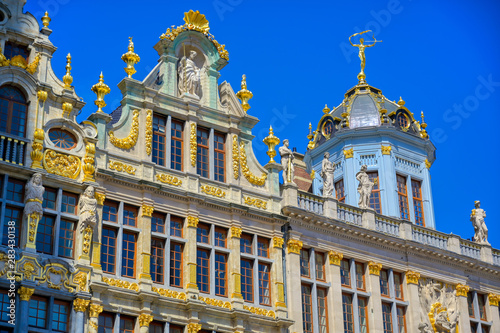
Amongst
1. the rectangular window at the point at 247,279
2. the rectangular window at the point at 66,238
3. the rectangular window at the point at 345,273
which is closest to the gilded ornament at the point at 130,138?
the rectangular window at the point at 66,238

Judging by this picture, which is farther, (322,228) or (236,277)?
(322,228)

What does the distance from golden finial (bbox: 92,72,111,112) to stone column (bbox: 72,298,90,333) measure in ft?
23.9

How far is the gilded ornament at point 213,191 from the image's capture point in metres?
33.7

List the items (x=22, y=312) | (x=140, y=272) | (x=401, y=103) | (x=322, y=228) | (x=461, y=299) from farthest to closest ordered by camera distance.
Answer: (x=401, y=103) < (x=461, y=299) < (x=322, y=228) < (x=140, y=272) < (x=22, y=312)

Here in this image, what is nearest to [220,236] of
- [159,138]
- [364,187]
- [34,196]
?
[159,138]

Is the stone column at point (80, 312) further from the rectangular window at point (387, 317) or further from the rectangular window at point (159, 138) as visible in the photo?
the rectangular window at point (387, 317)

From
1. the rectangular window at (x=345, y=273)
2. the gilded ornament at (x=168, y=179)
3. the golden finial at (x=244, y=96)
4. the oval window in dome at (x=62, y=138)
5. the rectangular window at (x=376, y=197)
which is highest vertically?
the golden finial at (x=244, y=96)

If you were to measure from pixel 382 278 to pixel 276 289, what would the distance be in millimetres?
5801

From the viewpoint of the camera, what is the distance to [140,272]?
3073 centimetres

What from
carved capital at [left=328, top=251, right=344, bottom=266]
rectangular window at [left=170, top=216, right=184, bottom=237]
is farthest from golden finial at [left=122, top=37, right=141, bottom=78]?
carved capital at [left=328, top=251, right=344, bottom=266]

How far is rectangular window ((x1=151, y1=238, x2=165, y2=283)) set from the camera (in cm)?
3131

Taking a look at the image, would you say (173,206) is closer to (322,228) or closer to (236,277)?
(236,277)

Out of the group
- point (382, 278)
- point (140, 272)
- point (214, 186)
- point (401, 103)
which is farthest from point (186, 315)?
point (401, 103)

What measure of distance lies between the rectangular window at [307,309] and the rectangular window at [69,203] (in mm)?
9680
